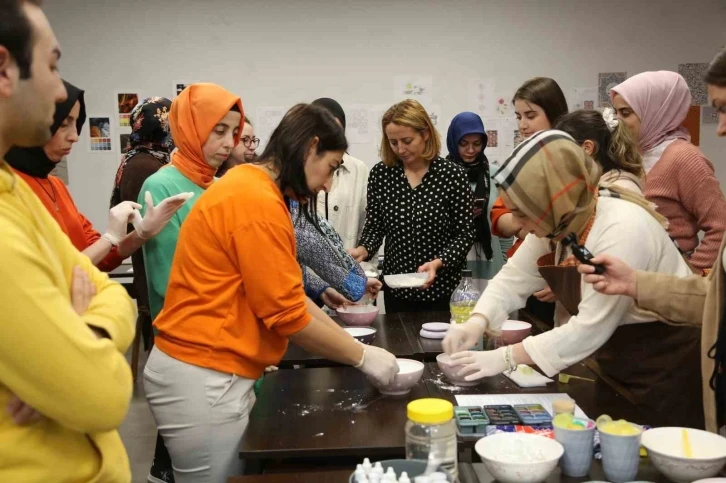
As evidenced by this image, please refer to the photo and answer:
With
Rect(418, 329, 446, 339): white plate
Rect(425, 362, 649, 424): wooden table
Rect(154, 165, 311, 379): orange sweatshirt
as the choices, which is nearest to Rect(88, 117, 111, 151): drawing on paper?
Rect(418, 329, 446, 339): white plate

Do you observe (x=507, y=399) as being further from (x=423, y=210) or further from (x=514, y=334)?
(x=423, y=210)

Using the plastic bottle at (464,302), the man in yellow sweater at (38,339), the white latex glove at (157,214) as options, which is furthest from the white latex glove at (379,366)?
the white latex glove at (157,214)

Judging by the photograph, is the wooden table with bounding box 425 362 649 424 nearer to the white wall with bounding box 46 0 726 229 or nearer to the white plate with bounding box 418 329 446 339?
the white plate with bounding box 418 329 446 339

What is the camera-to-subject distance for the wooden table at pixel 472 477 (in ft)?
4.03

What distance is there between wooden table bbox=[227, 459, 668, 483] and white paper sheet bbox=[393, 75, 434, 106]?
4.02 m

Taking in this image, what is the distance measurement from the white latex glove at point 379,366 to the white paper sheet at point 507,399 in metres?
0.19

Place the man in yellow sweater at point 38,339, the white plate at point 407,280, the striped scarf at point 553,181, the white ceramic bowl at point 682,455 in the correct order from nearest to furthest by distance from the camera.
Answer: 1. the man in yellow sweater at point 38,339
2. the white ceramic bowl at point 682,455
3. the striped scarf at point 553,181
4. the white plate at point 407,280

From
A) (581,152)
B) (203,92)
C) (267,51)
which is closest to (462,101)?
(267,51)

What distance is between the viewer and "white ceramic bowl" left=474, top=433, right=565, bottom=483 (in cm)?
117

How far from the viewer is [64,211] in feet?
7.36

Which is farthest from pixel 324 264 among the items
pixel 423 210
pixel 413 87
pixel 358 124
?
pixel 413 87

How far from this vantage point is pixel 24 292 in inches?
33.2

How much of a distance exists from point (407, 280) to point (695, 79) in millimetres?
3641

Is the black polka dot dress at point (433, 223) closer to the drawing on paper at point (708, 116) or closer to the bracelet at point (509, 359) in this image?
the bracelet at point (509, 359)
